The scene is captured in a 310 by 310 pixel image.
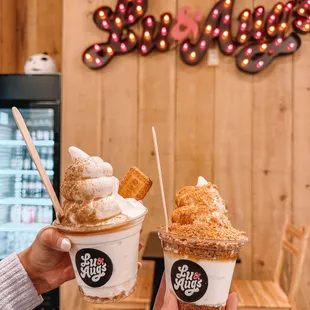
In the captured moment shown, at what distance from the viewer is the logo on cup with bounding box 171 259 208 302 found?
1.03 meters

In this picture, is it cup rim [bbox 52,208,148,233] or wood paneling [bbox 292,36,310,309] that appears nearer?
cup rim [bbox 52,208,148,233]

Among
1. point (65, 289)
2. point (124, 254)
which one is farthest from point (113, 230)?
point (65, 289)

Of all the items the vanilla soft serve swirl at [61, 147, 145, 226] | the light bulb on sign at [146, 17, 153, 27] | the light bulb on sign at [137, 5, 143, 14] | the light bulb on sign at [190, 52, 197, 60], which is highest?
the light bulb on sign at [137, 5, 143, 14]

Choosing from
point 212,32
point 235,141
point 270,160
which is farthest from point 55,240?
point 212,32

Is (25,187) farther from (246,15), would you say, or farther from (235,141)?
(246,15)

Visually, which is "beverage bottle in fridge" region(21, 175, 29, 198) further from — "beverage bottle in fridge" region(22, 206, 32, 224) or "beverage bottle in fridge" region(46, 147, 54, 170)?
"beverage bottle in fridge" region(46, 147, 54, 170)

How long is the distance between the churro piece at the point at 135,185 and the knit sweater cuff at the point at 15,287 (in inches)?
19.0

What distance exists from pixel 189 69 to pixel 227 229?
7.15 feet

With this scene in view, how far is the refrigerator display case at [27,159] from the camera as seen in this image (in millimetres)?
2945

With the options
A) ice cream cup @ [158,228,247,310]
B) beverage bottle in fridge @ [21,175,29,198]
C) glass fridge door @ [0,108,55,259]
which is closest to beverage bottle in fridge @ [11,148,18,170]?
glass fridge door @ [0,108,55,259]

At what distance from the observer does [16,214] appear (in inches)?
122

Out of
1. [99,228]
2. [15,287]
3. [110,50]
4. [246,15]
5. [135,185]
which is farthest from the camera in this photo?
[110,50]

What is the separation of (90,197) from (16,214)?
7.68ft

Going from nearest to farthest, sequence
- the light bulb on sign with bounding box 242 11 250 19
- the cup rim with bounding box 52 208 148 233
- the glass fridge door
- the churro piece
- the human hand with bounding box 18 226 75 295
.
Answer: the cup rim with bounding box 52 208 148 233 → the churro piece → the human hand with bounding box 18 226 75 295 → the light bulb on sign with bounding box 242 11 250 19 → the glass fridge door
